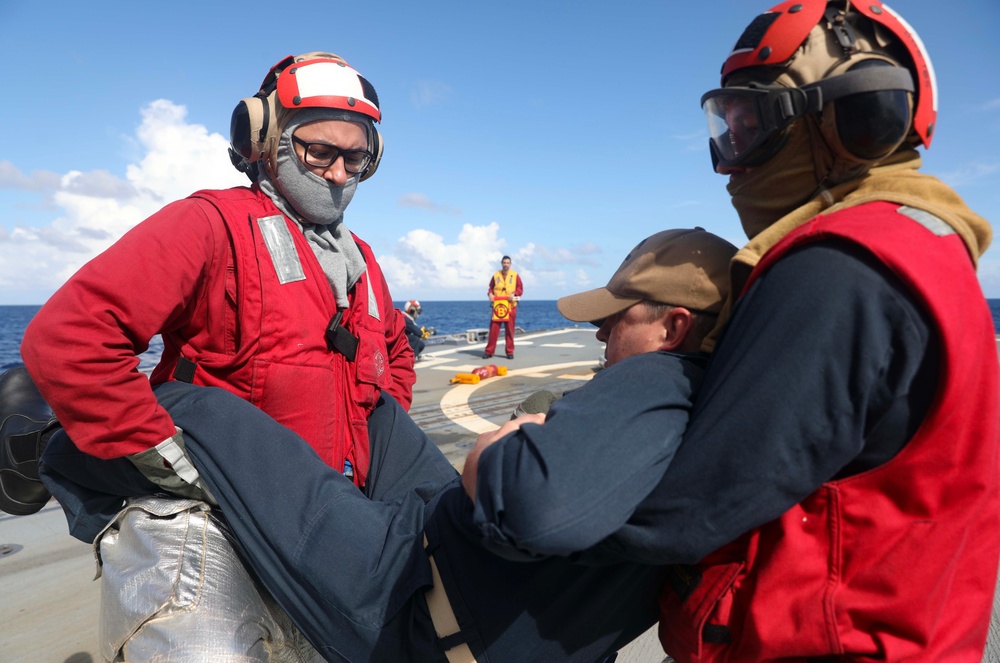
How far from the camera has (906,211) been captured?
3.90 ft

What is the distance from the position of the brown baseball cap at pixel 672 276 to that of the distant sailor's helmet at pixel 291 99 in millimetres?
1249

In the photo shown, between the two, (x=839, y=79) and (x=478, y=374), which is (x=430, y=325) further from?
(x=839, y=79)

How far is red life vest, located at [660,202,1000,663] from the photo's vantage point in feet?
3.63

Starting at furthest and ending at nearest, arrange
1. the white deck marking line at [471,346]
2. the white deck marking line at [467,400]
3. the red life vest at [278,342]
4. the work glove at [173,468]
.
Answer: the white deck marking line at [471,346], the white deck marking line at [467,400], the red life vest at [278,342], the work glove at [173,468]

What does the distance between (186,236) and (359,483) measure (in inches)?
42.6

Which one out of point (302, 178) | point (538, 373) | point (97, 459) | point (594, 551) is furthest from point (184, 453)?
point (538, 373)

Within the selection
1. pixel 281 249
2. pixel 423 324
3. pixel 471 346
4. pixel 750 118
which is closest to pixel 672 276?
pixel 750 118

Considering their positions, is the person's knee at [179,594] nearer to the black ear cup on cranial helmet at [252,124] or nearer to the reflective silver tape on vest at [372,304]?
the reflective silver tape on vest at [372,304]

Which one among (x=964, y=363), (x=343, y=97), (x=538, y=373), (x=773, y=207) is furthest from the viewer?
(x=538, y=373)

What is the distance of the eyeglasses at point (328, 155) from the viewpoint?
2318 mm

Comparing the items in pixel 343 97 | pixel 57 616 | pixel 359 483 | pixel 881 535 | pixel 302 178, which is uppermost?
pixel 343 97

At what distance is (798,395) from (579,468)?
416 millimetres

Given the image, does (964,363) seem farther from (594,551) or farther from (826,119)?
(594,551)

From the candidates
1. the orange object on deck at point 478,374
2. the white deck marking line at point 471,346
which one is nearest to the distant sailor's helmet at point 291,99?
the orange object on deck at point 478,374
